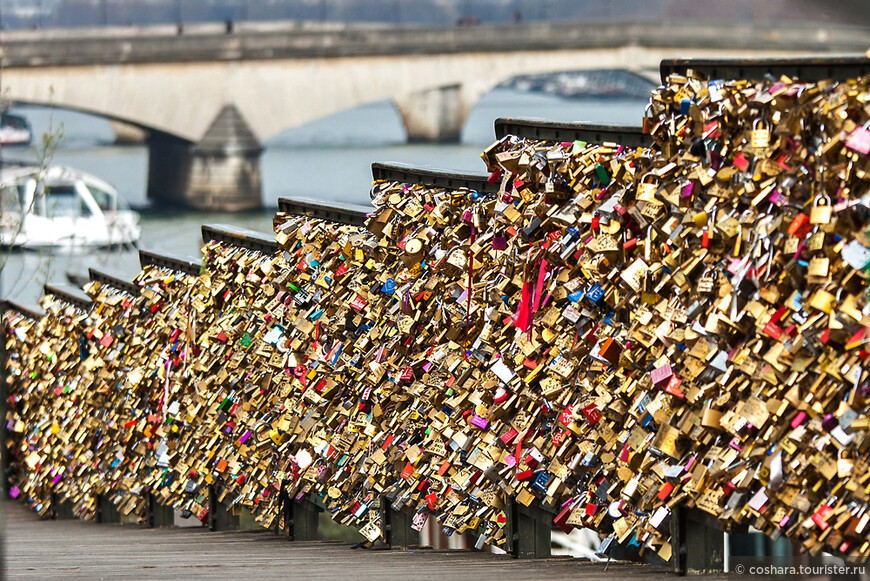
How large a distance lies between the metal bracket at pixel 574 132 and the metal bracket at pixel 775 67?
0.69 ft

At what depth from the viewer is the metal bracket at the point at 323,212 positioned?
213 inches

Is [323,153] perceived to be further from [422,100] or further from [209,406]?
[209,406]

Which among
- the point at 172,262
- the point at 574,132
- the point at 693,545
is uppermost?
the point at 574,132

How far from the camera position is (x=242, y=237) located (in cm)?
643

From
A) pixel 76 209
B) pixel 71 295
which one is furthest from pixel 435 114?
pixel 71 295

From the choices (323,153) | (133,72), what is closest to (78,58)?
(133,72)

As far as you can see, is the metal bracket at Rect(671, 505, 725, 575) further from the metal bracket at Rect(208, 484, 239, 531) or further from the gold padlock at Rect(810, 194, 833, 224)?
the metal bracket at Rect(208, 484, 239, 531)

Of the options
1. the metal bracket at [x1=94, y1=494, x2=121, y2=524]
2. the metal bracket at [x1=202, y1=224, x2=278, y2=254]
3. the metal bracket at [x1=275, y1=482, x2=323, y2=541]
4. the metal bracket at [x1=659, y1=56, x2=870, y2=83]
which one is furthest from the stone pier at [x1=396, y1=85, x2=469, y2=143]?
the metal bracket at [x1=659, y1=56, x2=870, y2=83]

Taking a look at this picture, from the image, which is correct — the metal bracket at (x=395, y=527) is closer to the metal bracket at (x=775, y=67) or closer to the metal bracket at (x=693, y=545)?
the metal bracket at (x=693, y=545)

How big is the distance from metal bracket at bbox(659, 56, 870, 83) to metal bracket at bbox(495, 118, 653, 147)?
8.3 inches

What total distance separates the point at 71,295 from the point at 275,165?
48.3 metres

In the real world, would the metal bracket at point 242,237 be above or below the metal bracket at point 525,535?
above

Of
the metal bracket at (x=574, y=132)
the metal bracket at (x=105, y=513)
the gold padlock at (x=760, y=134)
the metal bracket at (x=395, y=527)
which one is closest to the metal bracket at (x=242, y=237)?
the metal bracket at (x=395, y=527)

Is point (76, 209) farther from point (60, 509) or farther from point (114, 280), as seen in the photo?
point (114, 280)
